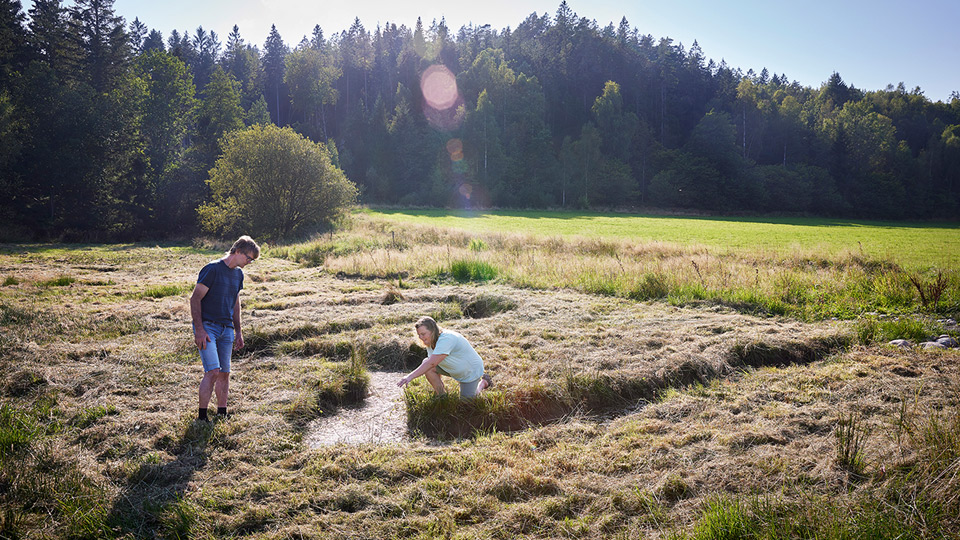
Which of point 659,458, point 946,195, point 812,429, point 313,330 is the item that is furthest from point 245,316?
point 946,195

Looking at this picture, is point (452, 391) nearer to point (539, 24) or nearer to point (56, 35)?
point (56, 35)

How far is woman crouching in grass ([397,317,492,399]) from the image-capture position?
6430 millimetres

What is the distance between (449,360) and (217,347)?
2.89 metres

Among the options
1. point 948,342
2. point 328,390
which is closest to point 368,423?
point 328,390

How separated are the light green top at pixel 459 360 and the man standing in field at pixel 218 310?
99.1 inches

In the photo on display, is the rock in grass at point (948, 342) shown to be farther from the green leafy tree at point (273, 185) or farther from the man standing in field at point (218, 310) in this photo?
the green leafy tree at point (273, 185)

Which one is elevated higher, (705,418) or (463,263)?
(463,263)

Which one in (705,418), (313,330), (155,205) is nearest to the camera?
(705,418)

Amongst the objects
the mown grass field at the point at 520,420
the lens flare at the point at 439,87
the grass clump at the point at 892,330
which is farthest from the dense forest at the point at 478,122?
the grass clump at the point at 892,330

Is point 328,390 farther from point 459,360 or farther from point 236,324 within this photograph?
point 459,360

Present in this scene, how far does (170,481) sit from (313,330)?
559 cm

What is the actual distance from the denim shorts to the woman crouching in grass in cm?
222

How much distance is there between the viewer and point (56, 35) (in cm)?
4150

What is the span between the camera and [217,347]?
19.7 feet
